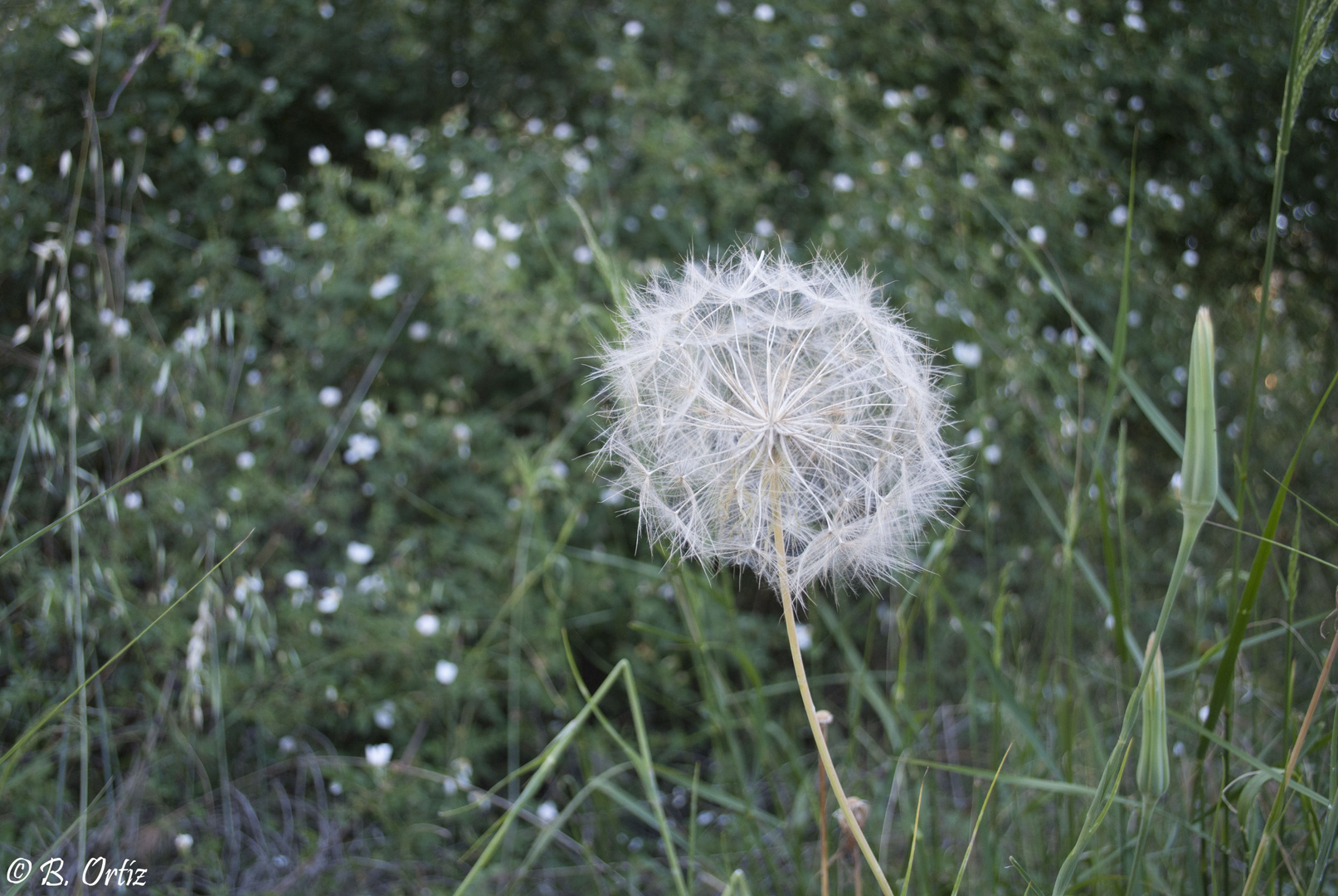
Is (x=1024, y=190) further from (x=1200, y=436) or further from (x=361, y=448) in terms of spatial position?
(x=1200, y=436)

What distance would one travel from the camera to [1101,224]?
4035 mm

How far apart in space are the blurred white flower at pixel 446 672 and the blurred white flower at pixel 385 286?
1.30 metres

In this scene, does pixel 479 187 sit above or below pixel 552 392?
above

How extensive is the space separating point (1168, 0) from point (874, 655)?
3368mm

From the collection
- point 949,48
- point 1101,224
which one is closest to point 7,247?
point 949,48

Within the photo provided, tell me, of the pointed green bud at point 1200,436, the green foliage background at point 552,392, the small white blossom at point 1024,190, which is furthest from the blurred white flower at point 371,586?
the small white blossom at point 1024,190

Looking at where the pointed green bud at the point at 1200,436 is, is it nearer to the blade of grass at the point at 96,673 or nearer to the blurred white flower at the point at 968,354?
the blade of grass at the point at 96,673

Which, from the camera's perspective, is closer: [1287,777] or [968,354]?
[1287,777]

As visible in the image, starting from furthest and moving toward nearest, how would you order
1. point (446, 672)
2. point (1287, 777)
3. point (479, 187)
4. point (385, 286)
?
point (479, 187)
point (385, 286)
point (446, 672)
point (1287, 777)

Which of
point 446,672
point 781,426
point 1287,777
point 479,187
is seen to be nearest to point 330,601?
point 446,672

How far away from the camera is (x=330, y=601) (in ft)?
8.63

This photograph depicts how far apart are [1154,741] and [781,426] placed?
569 millimetres

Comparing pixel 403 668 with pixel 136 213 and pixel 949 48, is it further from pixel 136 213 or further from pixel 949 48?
pixel 949 48

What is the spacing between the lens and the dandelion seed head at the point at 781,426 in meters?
1.20
